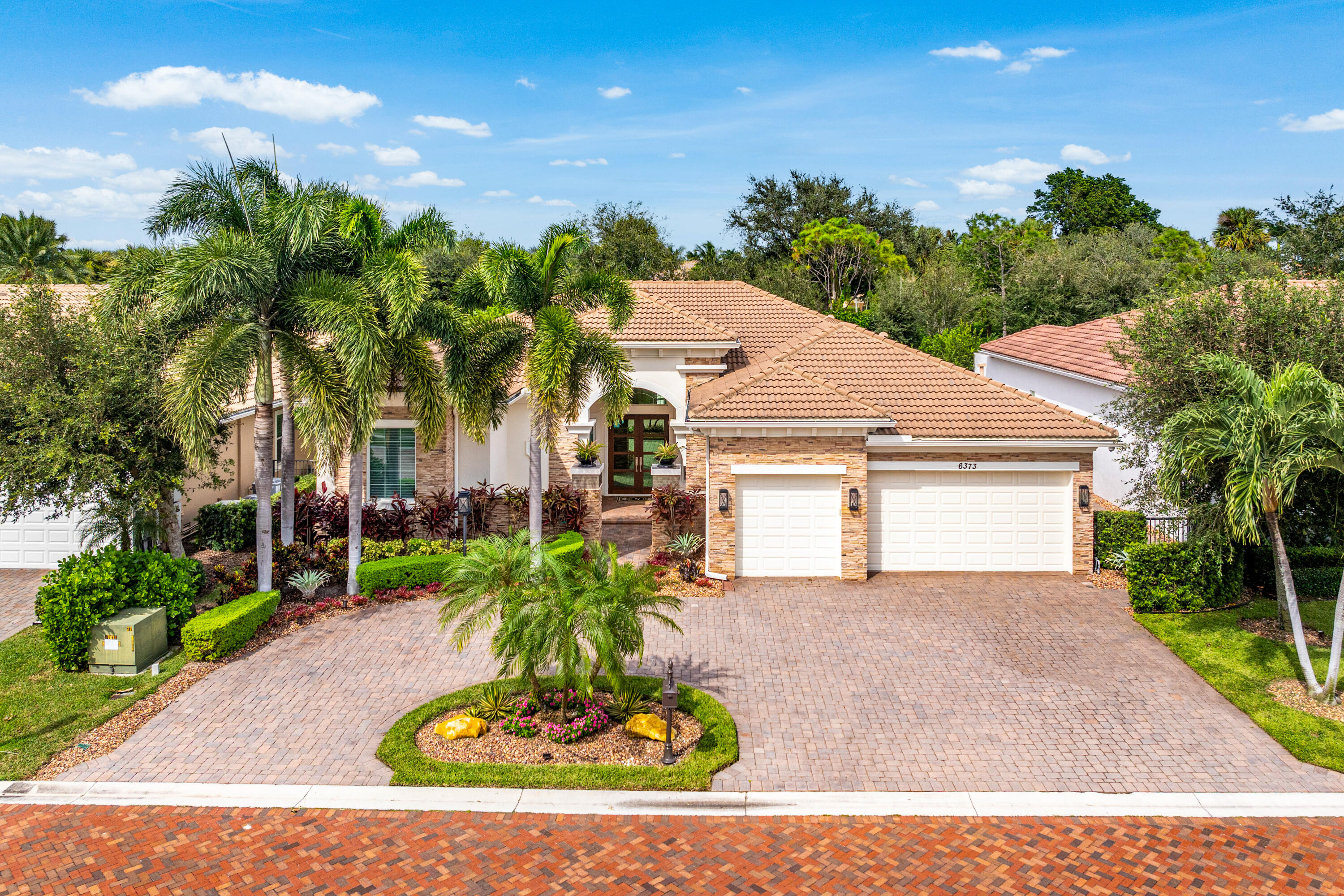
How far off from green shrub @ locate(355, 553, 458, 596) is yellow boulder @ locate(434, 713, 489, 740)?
5.57m

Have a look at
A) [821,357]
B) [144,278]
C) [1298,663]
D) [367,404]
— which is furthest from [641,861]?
[821,357]

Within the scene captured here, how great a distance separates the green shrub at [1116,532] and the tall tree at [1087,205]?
187ft

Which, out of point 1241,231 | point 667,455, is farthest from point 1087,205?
point 667,455

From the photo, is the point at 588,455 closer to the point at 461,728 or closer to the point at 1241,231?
the point at 461,728

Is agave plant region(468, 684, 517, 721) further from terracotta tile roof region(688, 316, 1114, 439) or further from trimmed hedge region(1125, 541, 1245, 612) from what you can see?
trimmed hedge region(1125, 541, 1245, 612)

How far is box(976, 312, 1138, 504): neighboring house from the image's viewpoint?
23969 millimetres

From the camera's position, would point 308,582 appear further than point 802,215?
No

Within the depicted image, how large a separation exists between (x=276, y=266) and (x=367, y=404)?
2636 mm

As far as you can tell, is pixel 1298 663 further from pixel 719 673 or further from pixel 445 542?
pixel 445 542

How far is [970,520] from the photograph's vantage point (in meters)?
18.9

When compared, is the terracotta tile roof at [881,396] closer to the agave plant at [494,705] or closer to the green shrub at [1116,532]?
the green shrub at [1116,532]

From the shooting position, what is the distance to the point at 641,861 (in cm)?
938

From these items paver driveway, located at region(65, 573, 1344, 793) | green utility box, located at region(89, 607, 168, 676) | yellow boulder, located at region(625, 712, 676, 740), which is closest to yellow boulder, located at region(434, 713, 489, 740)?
paver driveway, located at region(65, 573, 1344, 793)

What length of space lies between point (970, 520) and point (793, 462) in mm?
3761
